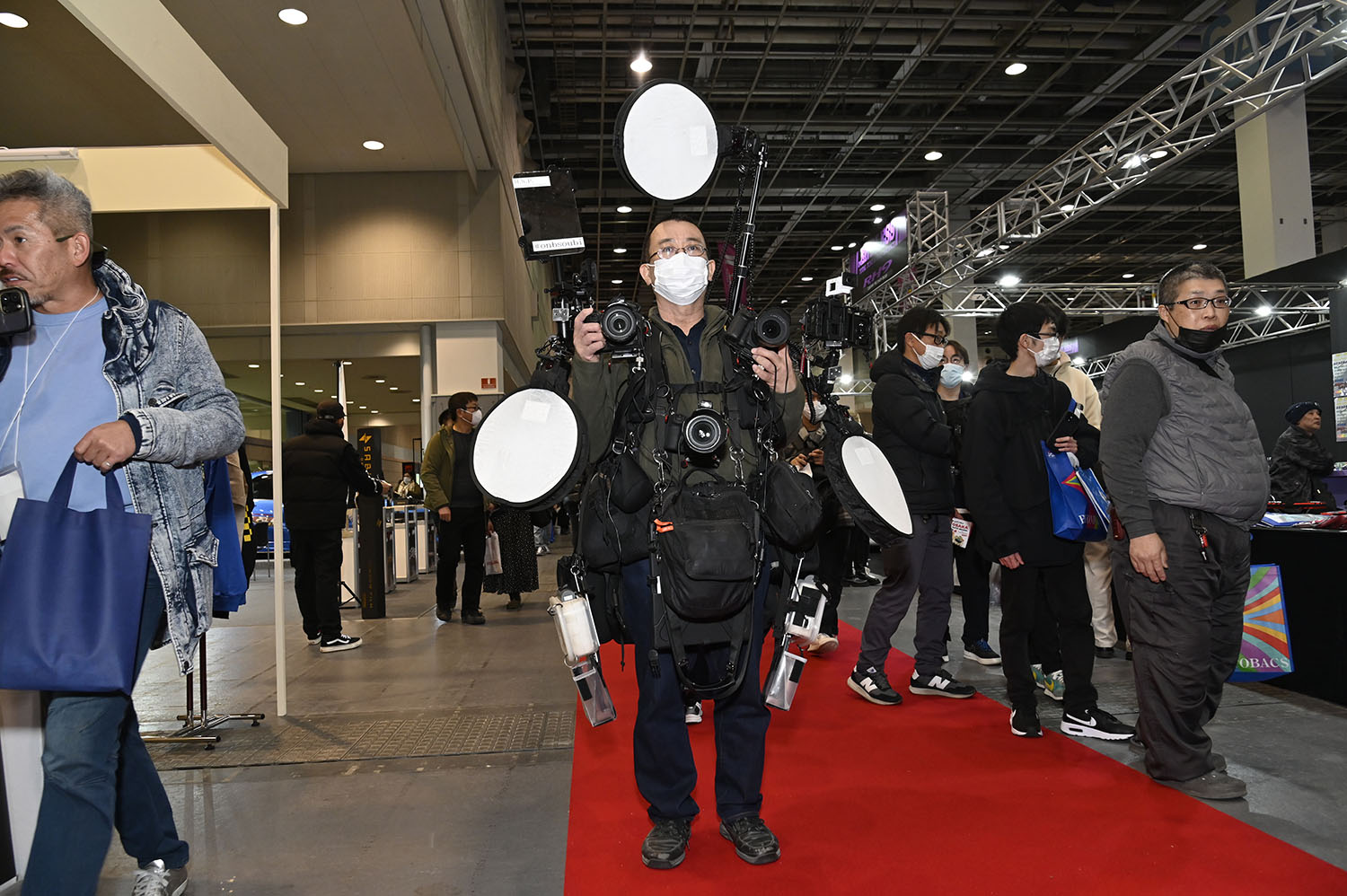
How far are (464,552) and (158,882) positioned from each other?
4.57 meters

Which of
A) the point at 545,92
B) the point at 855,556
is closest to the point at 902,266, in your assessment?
the point at 545,92

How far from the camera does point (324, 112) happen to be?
28.2 feet

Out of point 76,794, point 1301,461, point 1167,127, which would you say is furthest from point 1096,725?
point 1167,127

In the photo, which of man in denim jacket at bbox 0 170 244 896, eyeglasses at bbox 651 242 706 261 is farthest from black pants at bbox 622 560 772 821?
man in denim jacket at bbox 0 170 244 896

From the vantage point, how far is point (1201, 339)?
2.71 metres

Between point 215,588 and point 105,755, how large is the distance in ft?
2.35

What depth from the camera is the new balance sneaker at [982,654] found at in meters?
4.54

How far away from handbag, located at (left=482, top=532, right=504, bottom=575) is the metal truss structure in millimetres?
9150

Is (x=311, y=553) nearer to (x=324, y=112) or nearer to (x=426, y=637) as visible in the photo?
(x=426, y=637)

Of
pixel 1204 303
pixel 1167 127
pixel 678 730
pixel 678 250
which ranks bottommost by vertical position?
pixel 678 730

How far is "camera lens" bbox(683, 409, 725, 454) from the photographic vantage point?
79.7 inches

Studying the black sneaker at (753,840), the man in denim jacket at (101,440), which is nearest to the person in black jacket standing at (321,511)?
the man in denim jacket at (101,440)

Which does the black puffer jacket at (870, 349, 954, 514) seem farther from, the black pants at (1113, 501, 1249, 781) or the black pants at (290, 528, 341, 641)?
the black pants at (290, 528, 341, 641)

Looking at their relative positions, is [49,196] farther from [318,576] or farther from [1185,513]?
[318,576]
